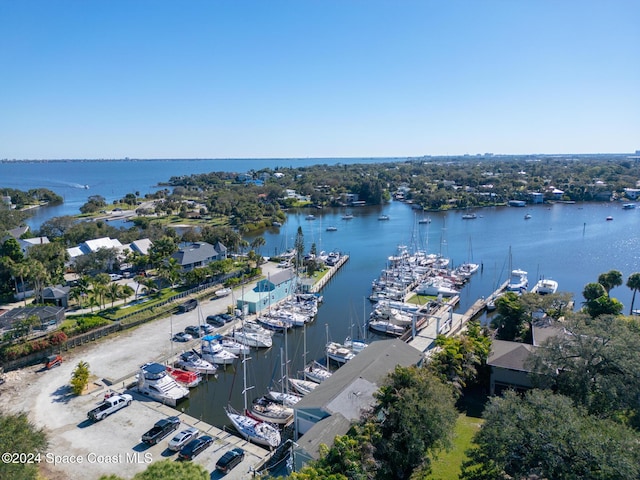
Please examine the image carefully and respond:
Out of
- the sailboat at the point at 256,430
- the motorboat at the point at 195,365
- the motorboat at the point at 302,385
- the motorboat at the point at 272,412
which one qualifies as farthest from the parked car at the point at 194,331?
the sailboat at the point at 256,430

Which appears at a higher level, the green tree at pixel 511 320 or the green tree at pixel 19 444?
the green tree at pixel 19 444

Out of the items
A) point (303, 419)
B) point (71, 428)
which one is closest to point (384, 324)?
point (303, 419)

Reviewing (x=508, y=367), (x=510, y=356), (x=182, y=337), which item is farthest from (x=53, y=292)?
(x=510, y=356)

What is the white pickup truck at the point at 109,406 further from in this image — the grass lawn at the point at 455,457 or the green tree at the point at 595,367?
the green tree at the point at 595,367

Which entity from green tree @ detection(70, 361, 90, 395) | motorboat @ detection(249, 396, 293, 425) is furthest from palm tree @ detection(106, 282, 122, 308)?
motorboat @ detection(249, 396, 293, 425)

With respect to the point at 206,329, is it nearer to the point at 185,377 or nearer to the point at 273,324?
→ the point at 273,324

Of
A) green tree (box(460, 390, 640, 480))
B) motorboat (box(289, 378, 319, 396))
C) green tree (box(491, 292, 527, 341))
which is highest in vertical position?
green tree (box(460, 390, 640, 480))

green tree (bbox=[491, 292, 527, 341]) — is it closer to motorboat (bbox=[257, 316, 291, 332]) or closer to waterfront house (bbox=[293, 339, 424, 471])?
waterfront house (bbox=[293, 339, 424, 471])
